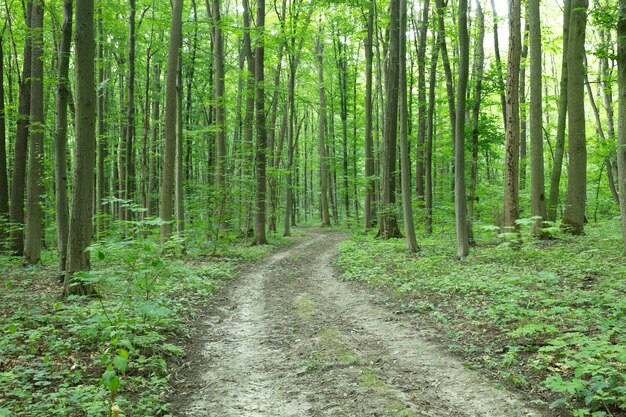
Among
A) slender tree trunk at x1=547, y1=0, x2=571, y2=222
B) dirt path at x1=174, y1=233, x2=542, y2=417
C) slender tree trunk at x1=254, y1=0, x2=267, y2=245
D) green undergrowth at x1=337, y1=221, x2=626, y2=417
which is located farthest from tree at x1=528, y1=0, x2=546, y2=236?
slender tree trunk at x1=254, y1=0, x2=267, y2=245

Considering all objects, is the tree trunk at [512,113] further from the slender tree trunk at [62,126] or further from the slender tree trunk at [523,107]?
the slender tree trunk at [62,126]

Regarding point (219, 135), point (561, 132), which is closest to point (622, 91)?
point (561, 132)

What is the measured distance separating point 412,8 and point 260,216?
11859 millimetres

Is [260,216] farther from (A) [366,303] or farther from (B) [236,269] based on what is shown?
(A) [366,303]

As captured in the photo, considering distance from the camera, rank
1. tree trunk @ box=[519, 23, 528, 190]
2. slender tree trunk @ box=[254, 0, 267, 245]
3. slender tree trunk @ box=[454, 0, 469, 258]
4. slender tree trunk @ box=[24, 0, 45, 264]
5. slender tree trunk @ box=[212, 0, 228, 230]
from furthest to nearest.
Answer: tree trunk @ box=[519, 23, 528, 190], slender tree trunk @ box=[254, 0, 267, 245], slender tree trunk @ box=[212, 0, 228, 230], slender tree trunk @ box=[24, 0, 45, 264], slender tree trunk @ box=[454, 0, 469, 258]

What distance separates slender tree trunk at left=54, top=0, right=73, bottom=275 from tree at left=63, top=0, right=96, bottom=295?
1.10 m

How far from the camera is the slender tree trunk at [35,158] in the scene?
11.8m

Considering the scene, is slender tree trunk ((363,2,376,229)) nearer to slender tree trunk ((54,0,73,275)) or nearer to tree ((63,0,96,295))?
slender tree trunk ((54,0,73,275))

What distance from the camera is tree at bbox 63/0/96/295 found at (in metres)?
7.45

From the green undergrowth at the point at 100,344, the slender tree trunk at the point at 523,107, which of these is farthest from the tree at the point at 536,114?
the green undergrowth at the point at 100,344

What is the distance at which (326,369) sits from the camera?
503cm

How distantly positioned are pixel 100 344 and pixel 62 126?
5.56 metres

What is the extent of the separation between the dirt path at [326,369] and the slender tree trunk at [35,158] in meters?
7.95

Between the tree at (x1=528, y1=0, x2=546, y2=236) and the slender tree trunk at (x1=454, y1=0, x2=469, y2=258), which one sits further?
the tree at (x1=528, y1=0, x2=546, y2=236)
